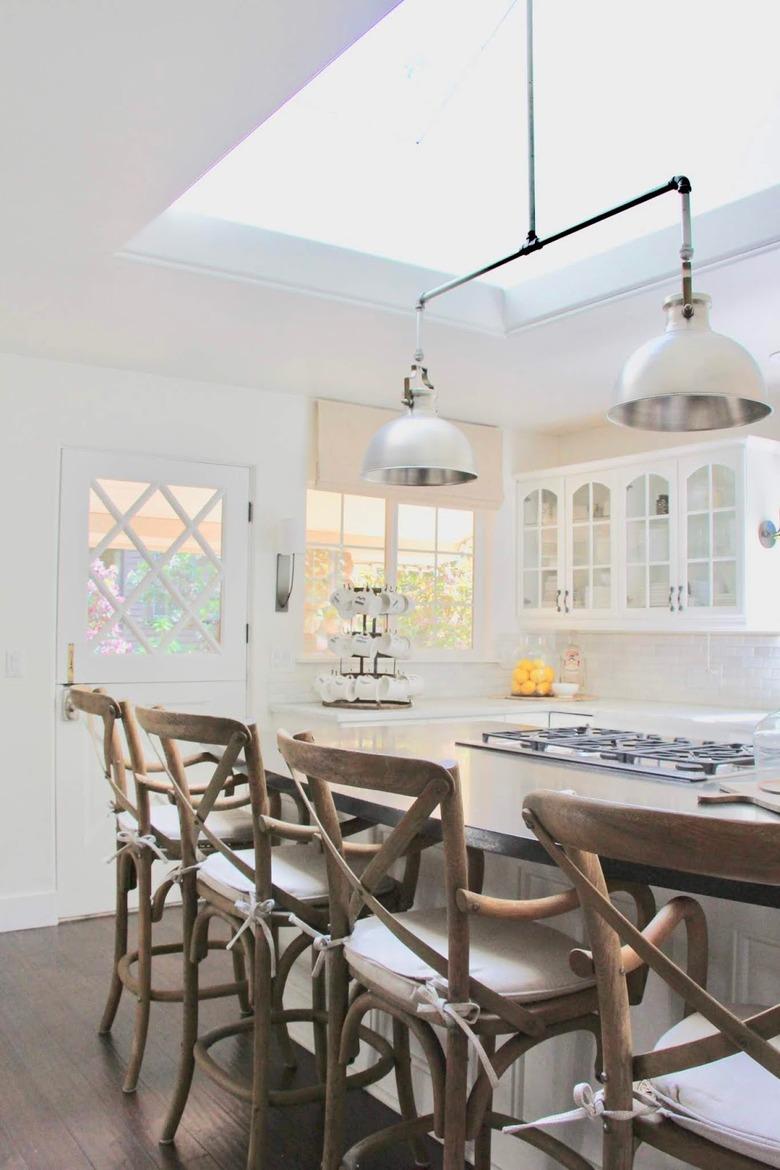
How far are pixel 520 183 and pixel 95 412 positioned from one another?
2.10 meters

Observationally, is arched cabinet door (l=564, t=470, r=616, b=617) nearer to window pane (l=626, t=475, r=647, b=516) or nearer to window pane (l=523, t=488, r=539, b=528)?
window pane (l=626, t=475, r=647, b=516)

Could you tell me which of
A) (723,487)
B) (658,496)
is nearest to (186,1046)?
(723,487)

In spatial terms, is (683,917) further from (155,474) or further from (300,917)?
(155,474)

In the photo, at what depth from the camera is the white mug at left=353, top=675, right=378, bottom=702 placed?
15.4 ft

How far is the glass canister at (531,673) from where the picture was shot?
5.50 m

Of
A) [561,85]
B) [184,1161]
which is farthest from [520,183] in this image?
[184,1161]

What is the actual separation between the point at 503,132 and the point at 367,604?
7.03 feet

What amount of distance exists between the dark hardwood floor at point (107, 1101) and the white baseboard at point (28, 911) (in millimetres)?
634

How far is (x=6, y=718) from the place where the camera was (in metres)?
4.22

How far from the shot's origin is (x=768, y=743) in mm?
2189

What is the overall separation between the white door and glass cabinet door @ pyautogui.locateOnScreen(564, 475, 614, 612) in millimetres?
1868

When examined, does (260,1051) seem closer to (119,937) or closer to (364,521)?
(119,937)

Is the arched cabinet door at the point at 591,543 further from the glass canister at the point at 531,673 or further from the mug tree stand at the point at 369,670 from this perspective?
the mug tree stand at the point at 369,670

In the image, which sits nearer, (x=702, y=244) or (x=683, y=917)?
(x=683, y=917)
